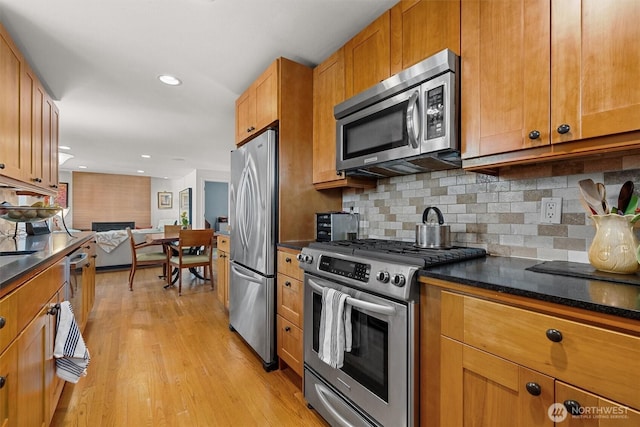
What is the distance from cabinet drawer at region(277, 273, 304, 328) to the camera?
1.81m

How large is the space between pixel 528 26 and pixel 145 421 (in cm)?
250

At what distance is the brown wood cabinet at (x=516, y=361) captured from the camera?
0.70 metres

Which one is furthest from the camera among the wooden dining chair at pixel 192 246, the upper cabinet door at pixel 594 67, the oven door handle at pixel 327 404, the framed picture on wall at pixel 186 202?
the framed picture on wall at pixel 186 202

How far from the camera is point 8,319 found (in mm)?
914

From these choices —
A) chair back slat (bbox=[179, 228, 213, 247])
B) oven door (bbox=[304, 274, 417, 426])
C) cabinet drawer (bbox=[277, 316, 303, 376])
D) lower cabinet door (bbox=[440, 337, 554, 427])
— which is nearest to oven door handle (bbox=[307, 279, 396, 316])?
oven door (bbox=[304, 274, 417, 426])

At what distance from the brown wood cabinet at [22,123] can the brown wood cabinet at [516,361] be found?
258 cm

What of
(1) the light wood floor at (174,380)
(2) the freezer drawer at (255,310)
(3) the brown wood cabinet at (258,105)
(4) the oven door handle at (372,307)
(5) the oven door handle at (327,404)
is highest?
(3) the brown wood cabinet at (258,105)

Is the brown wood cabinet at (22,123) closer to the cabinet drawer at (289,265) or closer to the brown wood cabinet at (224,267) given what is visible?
the brown wood cabinet at (224,267)

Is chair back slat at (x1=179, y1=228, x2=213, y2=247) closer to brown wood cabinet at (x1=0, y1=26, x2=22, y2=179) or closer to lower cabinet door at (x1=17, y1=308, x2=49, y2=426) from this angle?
brown wood cabinet at (x1=0, y1=26, x2=22, y2=179)

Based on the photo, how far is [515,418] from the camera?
0.86 m

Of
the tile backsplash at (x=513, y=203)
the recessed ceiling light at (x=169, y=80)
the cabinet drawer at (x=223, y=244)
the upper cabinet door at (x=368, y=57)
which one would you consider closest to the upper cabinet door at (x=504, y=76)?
the tile backsplash at (x=513, y=203)

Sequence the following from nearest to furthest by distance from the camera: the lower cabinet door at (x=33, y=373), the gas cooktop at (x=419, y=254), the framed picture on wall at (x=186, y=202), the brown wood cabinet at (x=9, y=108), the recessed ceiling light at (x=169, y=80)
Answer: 1. the lower cabinet door at (x=33, y=373)
2. the gas cooktop at (x=419, y=254)
3. the brown wood cabinet at (x=9, y=108)
4. the recessed ceiling light at (x=169, y=80)
5. the framed picture on wall at (x=186, y=202)

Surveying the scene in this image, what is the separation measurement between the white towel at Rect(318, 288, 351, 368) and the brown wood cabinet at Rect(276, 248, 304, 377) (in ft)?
1.31

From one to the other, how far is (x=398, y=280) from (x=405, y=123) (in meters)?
0.81
